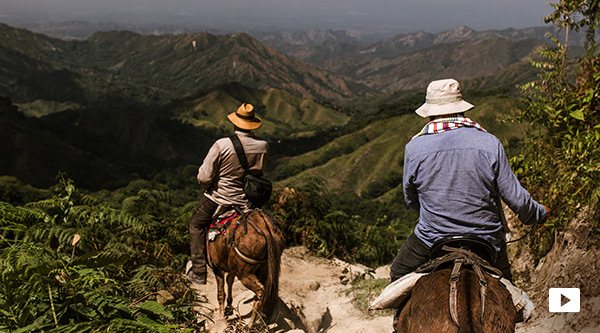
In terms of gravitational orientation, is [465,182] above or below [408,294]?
above

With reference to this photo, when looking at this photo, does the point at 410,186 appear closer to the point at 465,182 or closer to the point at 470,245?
the point at 465,182

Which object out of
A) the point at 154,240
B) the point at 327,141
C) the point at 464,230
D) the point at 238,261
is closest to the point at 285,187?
the point at 154,240

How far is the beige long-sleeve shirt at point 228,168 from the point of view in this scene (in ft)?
17.6

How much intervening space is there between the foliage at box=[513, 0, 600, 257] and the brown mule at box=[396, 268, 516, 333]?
3.19 m

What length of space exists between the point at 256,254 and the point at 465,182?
317cm

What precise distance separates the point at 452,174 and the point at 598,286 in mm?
2818

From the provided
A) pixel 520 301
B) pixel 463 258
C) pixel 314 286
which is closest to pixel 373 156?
A: pixel 314 286

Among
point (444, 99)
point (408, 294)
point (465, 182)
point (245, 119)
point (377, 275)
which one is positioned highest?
point (444, 99)

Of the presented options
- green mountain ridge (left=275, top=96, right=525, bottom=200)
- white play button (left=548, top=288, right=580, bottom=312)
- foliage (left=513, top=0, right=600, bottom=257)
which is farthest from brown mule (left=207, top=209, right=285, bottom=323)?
green mountain ridge (left=275, top=96, right=525, bottom=200)

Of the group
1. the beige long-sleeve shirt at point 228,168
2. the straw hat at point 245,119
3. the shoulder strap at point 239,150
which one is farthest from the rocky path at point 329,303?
the straw hat at point 245,119

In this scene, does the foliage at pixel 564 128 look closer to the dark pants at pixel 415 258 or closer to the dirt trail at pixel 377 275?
the dirt trail at pixel 377 275

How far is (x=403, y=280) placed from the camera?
3.18 m

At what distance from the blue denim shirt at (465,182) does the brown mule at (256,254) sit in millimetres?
2587

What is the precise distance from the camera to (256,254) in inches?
205
